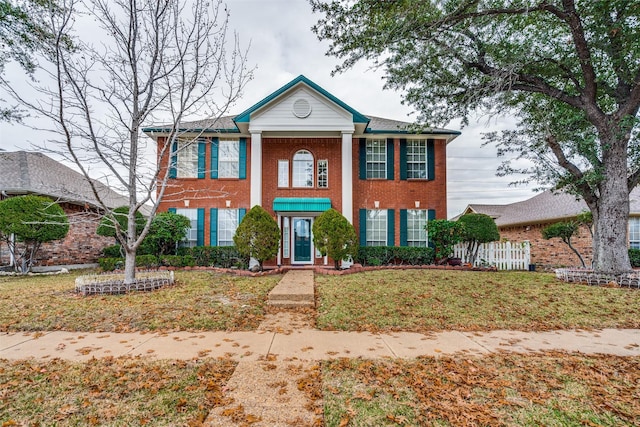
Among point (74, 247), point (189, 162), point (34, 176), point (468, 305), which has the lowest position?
point (468, 305)

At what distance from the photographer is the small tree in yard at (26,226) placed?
1033 centimetres

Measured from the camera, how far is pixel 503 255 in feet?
44.0

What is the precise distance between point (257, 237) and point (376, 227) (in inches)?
210

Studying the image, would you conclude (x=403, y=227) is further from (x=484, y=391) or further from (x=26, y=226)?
(x=26, y=226)

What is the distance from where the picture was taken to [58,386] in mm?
3145

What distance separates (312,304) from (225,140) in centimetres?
971

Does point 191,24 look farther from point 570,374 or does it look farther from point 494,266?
point 494,266

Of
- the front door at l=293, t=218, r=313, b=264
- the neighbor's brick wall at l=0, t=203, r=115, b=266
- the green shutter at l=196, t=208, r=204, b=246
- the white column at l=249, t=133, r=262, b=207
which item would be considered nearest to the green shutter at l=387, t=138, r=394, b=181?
the front door at l=293, t=218, r=313, b=264

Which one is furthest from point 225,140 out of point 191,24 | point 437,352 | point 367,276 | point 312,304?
point 437,352

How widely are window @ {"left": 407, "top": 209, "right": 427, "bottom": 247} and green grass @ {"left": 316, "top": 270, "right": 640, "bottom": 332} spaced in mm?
4482

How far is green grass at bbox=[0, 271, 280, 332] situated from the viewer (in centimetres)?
523

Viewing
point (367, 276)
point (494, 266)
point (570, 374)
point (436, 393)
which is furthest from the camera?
point (494, 266)

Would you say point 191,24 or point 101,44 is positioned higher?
point 191,24

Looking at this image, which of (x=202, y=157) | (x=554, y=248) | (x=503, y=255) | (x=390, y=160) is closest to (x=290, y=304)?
(x=390, y=160)
